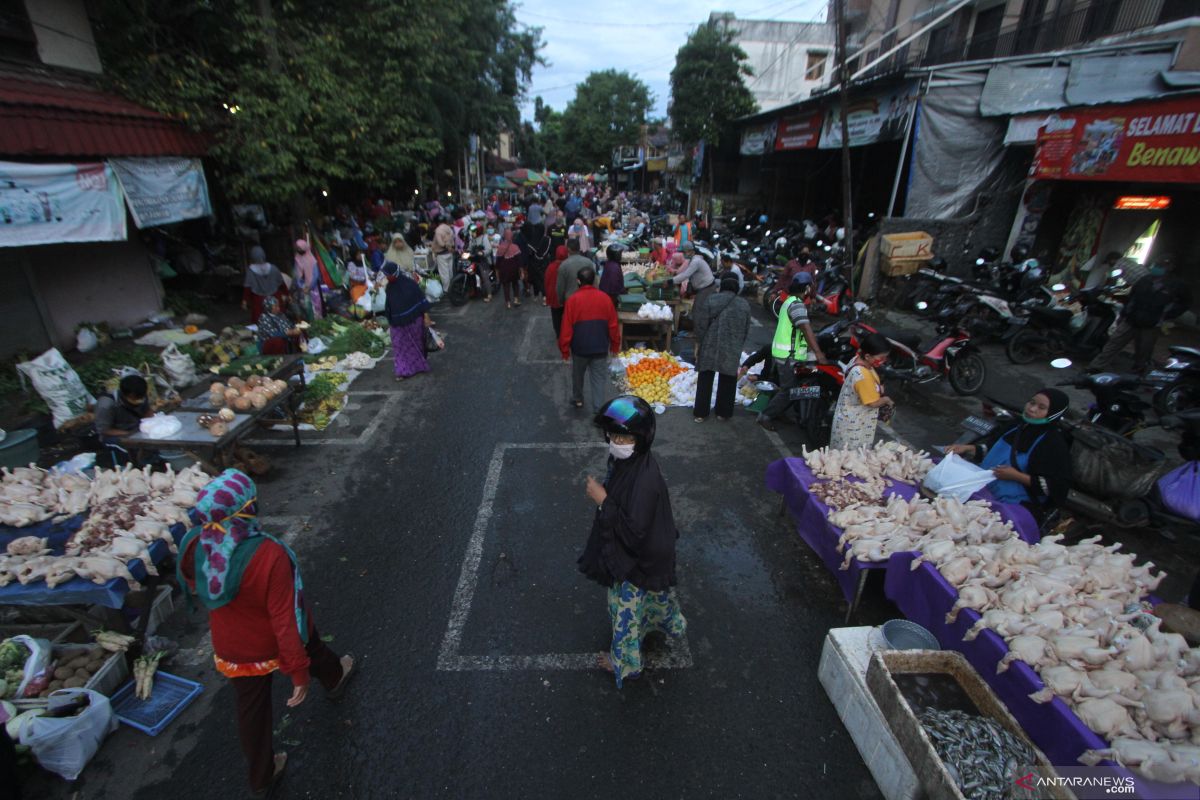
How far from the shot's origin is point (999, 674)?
124 inches

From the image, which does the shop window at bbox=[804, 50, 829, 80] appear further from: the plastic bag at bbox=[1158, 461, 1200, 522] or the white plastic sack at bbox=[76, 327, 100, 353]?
the white plastic sack at bbox=[76, 327, 100, 353]

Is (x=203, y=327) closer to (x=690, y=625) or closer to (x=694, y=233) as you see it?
(x=690, y=625)

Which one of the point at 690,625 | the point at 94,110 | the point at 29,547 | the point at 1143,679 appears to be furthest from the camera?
the point at 94,110

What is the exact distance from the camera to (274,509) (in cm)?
579

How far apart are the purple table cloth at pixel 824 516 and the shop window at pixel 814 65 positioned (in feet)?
123

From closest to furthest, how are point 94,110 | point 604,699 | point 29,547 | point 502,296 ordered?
point 604,699 → point 29,547 → point 94,110 → point 502,296

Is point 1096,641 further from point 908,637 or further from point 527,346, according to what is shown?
point 527,346

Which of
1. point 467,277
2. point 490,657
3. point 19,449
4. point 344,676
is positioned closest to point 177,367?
point 19,449

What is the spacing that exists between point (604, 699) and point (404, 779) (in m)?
1.31

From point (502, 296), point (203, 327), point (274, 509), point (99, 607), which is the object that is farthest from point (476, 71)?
point (99, 607)

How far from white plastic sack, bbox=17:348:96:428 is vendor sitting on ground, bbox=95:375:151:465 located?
2.03 m

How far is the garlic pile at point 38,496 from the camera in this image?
4324 millimetres

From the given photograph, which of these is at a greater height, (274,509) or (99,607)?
(99,607)

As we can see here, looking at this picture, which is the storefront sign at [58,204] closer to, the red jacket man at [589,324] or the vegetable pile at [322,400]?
the vegetable pile at [322,400]
